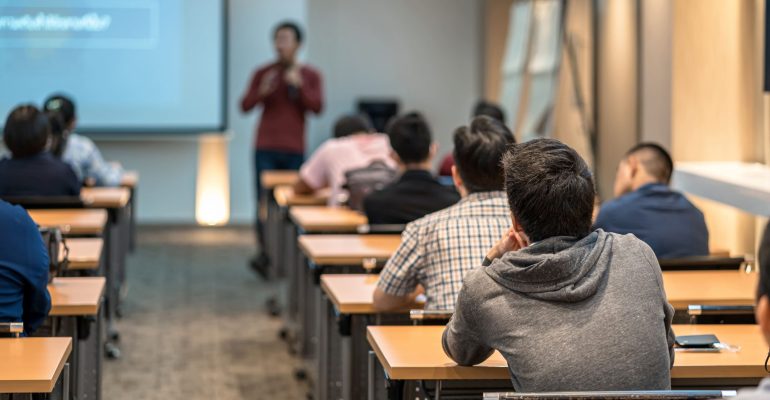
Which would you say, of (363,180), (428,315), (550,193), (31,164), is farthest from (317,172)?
(550,193)

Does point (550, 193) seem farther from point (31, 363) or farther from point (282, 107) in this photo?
point (282, 107)

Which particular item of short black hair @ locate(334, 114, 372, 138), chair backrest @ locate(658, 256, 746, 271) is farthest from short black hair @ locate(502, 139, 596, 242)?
short black hair @ locate(334, 114, 372, 138)

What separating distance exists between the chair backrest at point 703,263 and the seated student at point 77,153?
3862 mm

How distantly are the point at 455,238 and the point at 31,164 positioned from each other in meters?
3.06

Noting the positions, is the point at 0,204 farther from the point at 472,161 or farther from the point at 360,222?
the point at 360,222

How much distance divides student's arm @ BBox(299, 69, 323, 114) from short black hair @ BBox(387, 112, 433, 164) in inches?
143

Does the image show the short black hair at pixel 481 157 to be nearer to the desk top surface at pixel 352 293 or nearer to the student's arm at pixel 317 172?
the desk top surface at pixel 352 293

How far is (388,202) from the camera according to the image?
5195 mm

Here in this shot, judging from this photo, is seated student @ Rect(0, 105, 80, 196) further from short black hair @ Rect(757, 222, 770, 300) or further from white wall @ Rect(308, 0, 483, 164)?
white wall @ Rect(308, 0, 483, 164)

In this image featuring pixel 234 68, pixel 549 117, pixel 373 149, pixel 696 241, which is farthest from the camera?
pixel 234 68

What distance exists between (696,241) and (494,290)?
2240 mm

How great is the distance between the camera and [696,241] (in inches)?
180

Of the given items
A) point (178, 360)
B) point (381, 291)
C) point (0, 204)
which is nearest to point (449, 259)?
point (381, 291)

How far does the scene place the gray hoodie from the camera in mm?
2467
